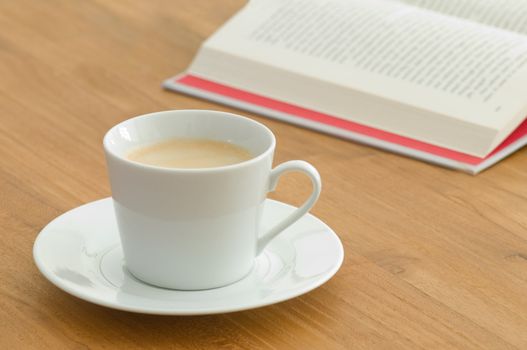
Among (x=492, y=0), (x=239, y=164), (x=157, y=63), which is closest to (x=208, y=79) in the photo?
(x=157, y=63)

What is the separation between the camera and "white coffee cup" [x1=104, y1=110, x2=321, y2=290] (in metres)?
0.58

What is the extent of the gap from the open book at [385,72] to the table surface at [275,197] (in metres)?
0.03

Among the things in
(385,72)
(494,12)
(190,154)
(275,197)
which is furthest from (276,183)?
(494,12)

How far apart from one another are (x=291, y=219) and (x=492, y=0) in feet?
1.94

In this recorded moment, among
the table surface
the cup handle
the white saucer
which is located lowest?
the table surface

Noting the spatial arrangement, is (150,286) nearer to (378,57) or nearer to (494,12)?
(378,57)

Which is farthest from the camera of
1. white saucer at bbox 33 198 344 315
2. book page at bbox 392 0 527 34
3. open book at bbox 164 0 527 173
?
book page at bbox 392 0 527 34

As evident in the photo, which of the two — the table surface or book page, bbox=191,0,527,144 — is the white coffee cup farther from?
book page, bbox=191,0,527,144

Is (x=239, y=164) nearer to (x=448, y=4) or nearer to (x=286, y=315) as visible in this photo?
(x=286, y=315)

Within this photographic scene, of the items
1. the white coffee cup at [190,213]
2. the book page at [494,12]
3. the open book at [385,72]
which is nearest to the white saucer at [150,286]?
the white coffee cup at [190,213]

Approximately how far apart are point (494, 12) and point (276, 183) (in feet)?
1.88

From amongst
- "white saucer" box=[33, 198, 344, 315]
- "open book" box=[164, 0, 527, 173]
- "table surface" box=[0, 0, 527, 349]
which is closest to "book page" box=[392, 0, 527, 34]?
"open book" box=[164, 0, 527, 173]

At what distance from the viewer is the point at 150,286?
0.62m

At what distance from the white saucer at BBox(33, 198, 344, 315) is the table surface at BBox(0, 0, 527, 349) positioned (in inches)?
0.7
